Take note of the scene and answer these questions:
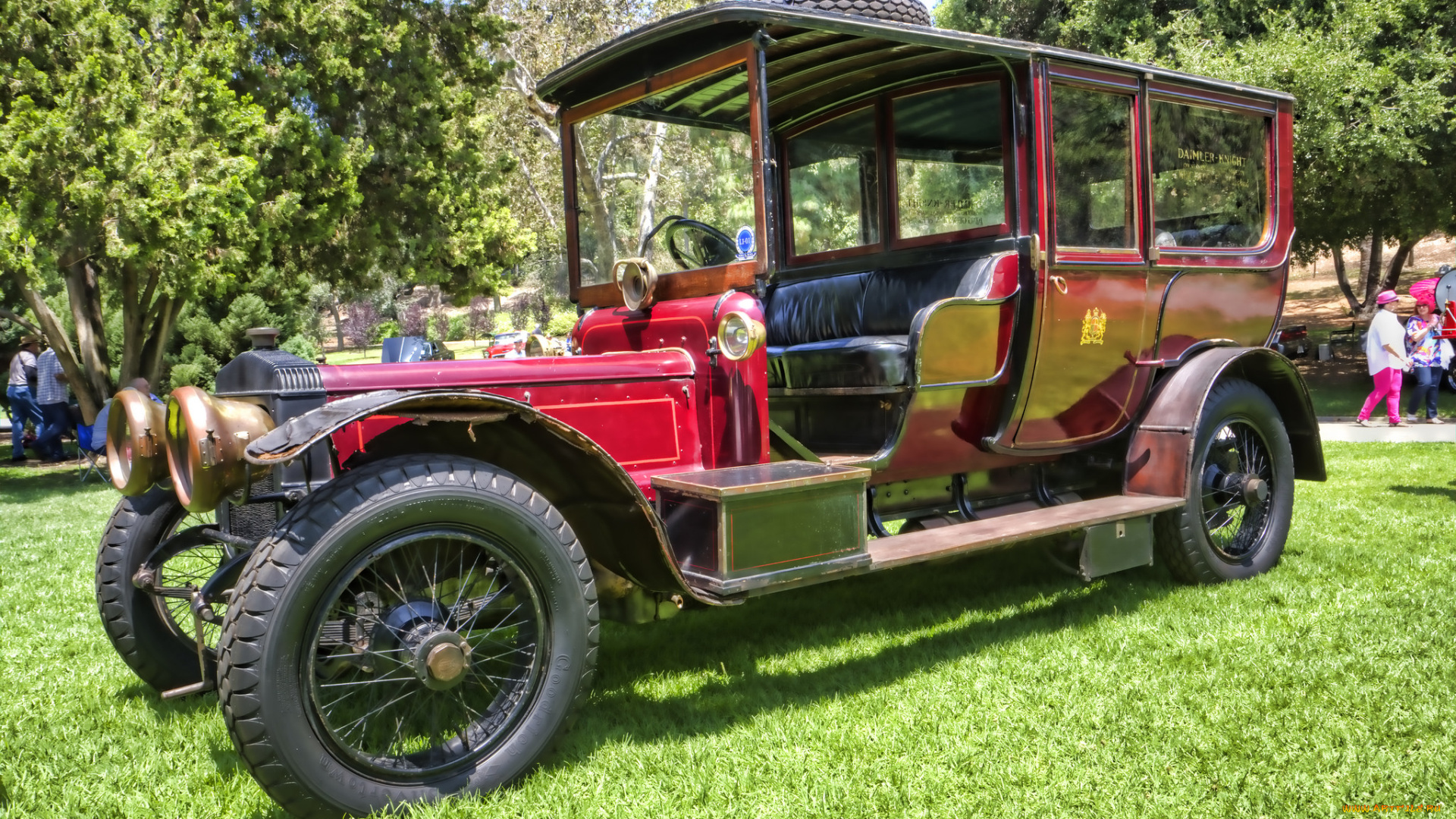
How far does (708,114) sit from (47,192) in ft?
26.6

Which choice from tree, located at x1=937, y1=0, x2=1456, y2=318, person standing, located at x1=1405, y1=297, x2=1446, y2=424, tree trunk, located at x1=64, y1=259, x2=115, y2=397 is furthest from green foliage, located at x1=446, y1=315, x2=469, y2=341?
person standing, located at x1=1405, y1=297, x2=1446, y2=424

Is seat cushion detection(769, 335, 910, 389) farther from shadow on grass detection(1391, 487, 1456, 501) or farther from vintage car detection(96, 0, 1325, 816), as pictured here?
shadow on grass detection(1391, 487, 1456, 501)

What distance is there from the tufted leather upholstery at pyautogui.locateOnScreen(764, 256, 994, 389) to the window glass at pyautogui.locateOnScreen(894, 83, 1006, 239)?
259mm

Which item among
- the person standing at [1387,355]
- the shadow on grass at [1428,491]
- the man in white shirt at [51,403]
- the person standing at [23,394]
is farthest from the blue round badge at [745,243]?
the person standing at [23,394]

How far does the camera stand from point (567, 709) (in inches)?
117

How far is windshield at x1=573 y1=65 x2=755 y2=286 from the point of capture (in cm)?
407

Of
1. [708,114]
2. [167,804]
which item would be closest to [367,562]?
[167,804]

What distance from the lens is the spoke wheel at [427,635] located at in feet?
9.05

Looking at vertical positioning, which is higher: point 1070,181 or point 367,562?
point 1070,181

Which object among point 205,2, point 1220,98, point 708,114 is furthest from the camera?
point 205,2

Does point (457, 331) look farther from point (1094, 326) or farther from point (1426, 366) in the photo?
point (1094, 326)

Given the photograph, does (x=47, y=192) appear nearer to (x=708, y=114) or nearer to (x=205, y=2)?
(x=205, y=2)

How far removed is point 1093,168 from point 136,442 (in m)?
3.80

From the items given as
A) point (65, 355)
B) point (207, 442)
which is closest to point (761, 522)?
point (207, 442)
